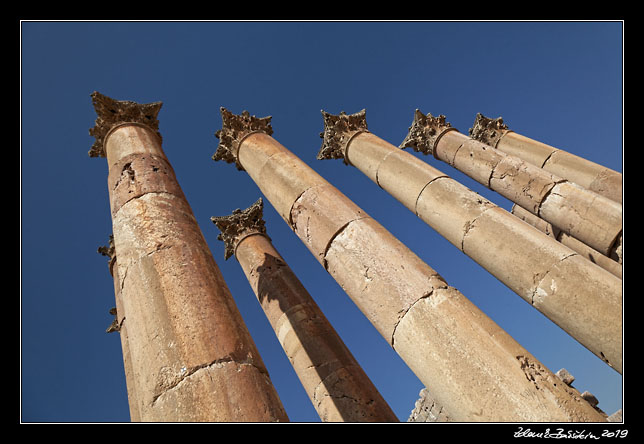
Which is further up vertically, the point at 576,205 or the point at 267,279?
the point at 267,279

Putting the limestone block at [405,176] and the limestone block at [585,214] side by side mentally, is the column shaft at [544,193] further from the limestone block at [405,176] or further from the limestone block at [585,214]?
the limestone block at [405,176]

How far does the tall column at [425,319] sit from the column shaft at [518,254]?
5.86ft

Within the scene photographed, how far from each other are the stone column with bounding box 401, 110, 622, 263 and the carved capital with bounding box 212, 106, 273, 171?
7.80 m

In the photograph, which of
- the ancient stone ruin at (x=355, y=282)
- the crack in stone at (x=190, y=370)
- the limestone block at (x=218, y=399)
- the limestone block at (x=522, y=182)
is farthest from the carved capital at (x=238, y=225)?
the limestone block at (x=218, y=399)

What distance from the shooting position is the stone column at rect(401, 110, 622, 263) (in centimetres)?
1009

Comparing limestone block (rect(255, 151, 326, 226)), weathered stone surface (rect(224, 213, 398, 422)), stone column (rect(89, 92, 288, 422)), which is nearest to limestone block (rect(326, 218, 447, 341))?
limestone block (rect(255, 151, 326, 226))

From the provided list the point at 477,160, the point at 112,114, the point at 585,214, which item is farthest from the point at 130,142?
the point at 585,214

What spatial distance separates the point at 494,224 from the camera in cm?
933

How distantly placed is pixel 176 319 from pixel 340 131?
1197 centimetres

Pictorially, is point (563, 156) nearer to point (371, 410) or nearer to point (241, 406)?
point (371, 410)

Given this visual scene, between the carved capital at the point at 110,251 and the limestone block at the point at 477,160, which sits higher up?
the carved capital at the point at 110,251

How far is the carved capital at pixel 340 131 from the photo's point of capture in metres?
15.7

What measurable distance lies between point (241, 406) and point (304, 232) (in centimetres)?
513

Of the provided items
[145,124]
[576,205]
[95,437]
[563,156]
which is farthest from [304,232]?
[563,156]
